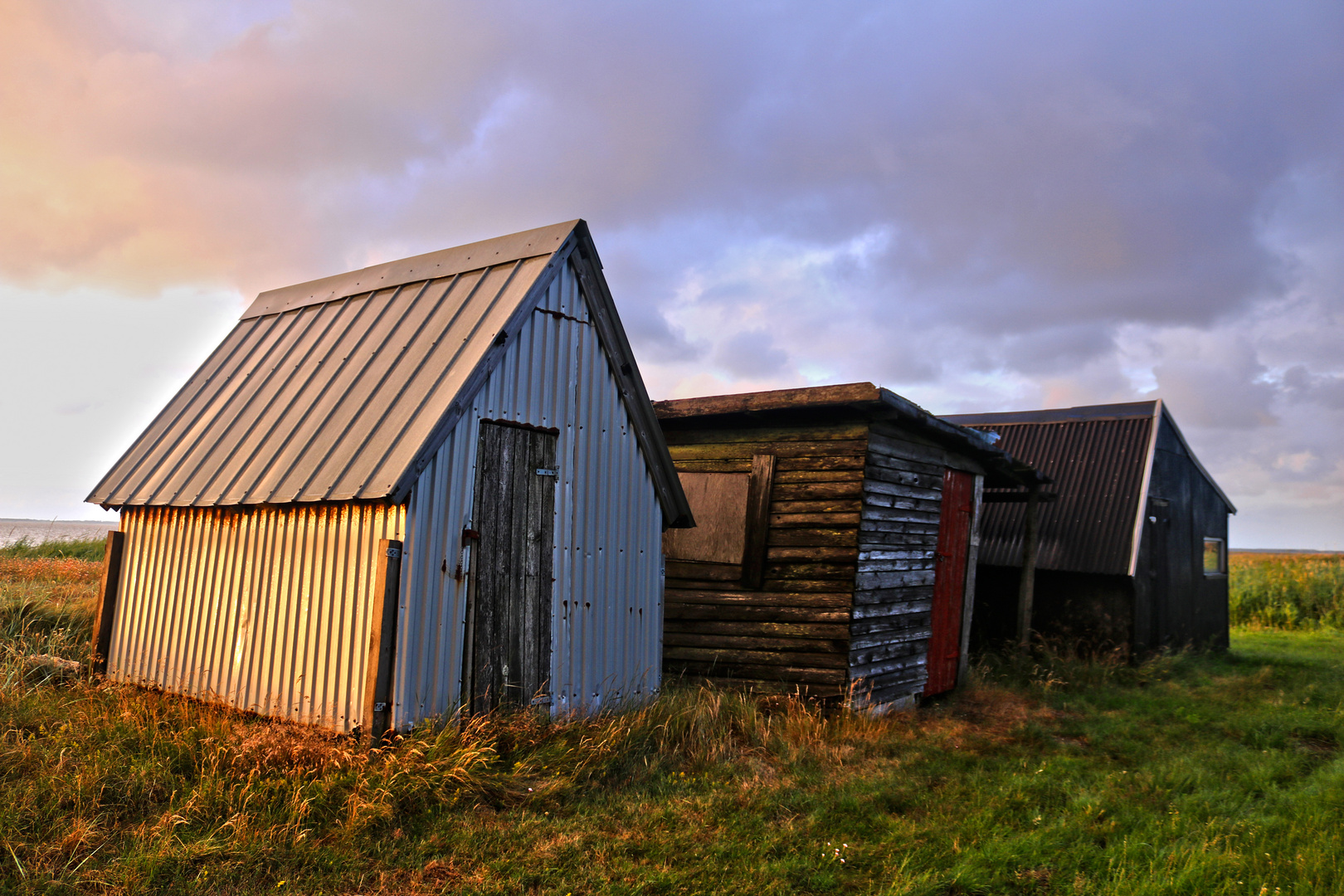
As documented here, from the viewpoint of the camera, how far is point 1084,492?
15.2 metres

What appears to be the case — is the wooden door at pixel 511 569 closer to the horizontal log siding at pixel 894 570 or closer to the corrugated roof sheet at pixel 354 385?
the corrugated roof sheet at pixel 354 385

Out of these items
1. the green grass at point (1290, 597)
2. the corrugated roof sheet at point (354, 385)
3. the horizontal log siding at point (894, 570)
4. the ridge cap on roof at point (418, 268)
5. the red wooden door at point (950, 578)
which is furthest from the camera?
the green grass at point (1290, 597)

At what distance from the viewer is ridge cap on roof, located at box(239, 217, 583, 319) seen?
8.05 m

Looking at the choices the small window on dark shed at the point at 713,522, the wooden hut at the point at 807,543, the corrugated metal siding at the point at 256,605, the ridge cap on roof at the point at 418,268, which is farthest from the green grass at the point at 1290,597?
the corrugated metal siding at the point at 256,605

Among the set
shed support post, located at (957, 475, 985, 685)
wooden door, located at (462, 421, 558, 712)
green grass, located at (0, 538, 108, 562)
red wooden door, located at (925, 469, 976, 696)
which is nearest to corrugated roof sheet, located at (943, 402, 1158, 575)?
shed support post, located at (957, 475, 985, 685)

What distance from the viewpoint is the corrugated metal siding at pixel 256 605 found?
651 centimetres

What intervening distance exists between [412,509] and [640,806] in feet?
8.89

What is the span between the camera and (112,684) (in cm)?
852

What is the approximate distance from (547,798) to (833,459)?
5.25 meters

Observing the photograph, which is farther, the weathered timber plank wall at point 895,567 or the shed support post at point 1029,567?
the shed support post at point 1029,567

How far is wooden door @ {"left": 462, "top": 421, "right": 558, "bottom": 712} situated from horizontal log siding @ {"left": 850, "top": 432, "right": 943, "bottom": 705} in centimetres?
373

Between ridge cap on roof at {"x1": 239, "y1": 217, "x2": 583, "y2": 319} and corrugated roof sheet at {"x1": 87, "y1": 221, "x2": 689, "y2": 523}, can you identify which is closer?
corrugated roof sheet at {"x1": 87, "y1": 221, "x2": 689, "y2": 523}

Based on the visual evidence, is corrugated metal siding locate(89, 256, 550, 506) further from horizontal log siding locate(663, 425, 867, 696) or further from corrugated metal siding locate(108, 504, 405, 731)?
horizontal log siding locate(663, 425, 867, 696)

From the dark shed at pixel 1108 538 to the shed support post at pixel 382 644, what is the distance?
1088 centimetres
